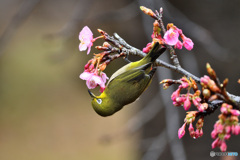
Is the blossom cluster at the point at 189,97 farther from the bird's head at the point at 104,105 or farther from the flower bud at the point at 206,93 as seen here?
the bird's head at the point at 104,105

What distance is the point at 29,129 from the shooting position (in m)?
7.45

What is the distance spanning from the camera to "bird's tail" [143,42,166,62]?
1.33 metres

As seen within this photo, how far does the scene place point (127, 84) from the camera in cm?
152

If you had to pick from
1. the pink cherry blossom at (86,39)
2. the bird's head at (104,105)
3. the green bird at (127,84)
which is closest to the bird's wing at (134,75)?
the green bird at (127,84)

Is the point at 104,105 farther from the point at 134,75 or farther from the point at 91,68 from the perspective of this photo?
the point at 91,68

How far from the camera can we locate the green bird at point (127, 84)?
4.92 feet

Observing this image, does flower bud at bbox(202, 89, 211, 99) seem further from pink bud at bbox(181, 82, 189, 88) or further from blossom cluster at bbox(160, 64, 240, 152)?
pink bud at bbox(181, 82, 189, 88)

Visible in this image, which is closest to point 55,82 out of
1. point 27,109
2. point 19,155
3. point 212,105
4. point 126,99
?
point 27,109

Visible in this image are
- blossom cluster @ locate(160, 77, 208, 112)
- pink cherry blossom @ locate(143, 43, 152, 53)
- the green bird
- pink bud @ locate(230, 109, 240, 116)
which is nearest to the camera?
pink bud @ locate(230, 109, 240, 116)

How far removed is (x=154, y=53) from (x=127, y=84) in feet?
0.77

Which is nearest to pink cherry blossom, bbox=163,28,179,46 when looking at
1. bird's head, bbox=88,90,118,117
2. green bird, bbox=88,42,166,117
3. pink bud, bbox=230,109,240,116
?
green bird, bbox=88,42,166,117

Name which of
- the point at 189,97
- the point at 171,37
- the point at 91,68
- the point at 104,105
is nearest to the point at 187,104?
the point at 189,97

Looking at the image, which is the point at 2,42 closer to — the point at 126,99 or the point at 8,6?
the point at 126,99

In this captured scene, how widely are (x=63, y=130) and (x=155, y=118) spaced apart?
15.1 feet
